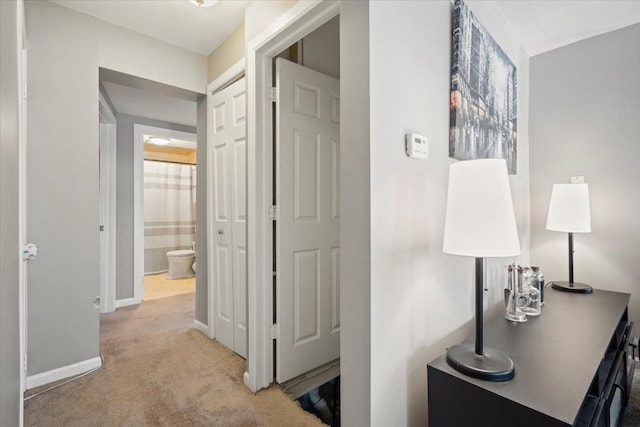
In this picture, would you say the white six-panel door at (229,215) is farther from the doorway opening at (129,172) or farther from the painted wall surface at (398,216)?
the painted wall surface at (398,216)

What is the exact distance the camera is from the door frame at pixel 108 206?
3.31 meters

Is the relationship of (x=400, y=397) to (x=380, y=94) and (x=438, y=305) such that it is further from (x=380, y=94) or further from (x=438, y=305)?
(x=380, y=94)

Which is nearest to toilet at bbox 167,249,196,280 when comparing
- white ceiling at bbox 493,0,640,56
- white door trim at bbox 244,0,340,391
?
white door trim at bbox 244,0,340,391

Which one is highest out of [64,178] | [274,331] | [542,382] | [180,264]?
[64,178]

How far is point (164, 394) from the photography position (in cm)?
184

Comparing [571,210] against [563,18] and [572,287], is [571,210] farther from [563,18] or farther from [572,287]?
[563,18]

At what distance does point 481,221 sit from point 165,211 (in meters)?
5.62

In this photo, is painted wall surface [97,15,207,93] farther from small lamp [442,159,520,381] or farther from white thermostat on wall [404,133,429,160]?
small lamp [442,159,520,381]

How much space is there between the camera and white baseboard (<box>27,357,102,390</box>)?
1.93 meters

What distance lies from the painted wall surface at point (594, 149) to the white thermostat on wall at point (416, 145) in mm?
1839

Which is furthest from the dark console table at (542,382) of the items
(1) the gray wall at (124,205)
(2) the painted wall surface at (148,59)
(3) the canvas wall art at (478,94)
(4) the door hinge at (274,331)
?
(1) the gray wall at (124,205)

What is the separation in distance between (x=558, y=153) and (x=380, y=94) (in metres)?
2.12

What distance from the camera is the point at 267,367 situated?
190 centimetres

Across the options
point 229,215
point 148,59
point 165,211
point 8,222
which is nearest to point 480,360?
point 8,222
